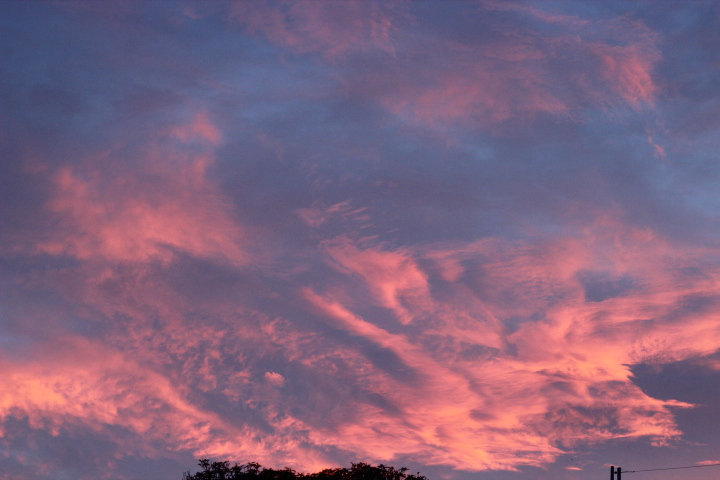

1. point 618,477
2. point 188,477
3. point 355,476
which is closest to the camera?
point 618,477

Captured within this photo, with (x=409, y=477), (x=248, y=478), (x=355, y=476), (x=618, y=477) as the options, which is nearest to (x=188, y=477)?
(x=248, y=478)

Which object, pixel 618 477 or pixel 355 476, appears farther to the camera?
pixel 355 476

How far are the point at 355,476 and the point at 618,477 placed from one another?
2489 centimetres

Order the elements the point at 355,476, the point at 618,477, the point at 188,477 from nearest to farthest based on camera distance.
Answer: the point at 618,477 → the point at 355,476 → the point at 188,477

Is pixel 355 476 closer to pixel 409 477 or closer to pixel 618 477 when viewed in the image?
pixel 409 477

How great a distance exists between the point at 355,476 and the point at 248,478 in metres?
10.8

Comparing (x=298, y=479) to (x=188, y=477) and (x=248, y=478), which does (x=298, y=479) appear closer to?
(x=248, y=478)

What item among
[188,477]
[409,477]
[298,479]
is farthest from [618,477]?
[188,477]

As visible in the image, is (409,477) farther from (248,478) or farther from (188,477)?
(188,477)

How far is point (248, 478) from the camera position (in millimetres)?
73438

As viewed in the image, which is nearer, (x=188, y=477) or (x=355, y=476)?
(x=355, y=476)

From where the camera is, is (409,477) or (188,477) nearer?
(409,477)

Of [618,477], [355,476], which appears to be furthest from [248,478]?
[618,477]

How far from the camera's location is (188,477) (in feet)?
257
